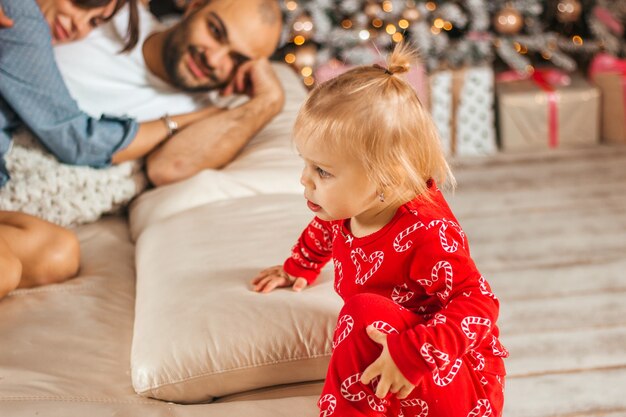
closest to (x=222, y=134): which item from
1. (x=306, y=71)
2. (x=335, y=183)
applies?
(x=335, y=183)

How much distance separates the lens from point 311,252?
4.66 ft

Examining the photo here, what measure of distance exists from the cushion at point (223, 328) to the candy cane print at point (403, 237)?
0.76 feet

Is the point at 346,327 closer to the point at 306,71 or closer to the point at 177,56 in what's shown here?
the point at 177,56

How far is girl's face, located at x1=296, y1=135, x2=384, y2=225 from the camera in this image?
1.14 m

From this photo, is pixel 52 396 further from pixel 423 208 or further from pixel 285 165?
pixel 285 165

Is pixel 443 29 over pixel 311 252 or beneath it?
beneath

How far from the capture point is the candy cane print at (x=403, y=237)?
1147mm

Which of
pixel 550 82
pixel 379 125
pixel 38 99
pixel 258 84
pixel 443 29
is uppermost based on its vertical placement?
pixel 379 125

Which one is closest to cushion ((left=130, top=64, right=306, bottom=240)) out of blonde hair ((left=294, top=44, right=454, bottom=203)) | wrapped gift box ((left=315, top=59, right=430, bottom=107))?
blonde hair ((left=294, top=44, right=454, bottom=203))

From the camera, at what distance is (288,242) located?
1.61 metres

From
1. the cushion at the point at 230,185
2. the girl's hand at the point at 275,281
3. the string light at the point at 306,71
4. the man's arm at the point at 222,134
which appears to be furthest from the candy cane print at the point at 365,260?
the string light at the point at 306,71

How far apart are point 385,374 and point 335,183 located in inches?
11.6

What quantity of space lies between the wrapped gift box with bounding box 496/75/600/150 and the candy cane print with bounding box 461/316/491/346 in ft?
7.61

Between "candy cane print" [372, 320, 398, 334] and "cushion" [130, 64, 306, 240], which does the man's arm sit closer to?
"cushion" [130, 64, 306, 240]
